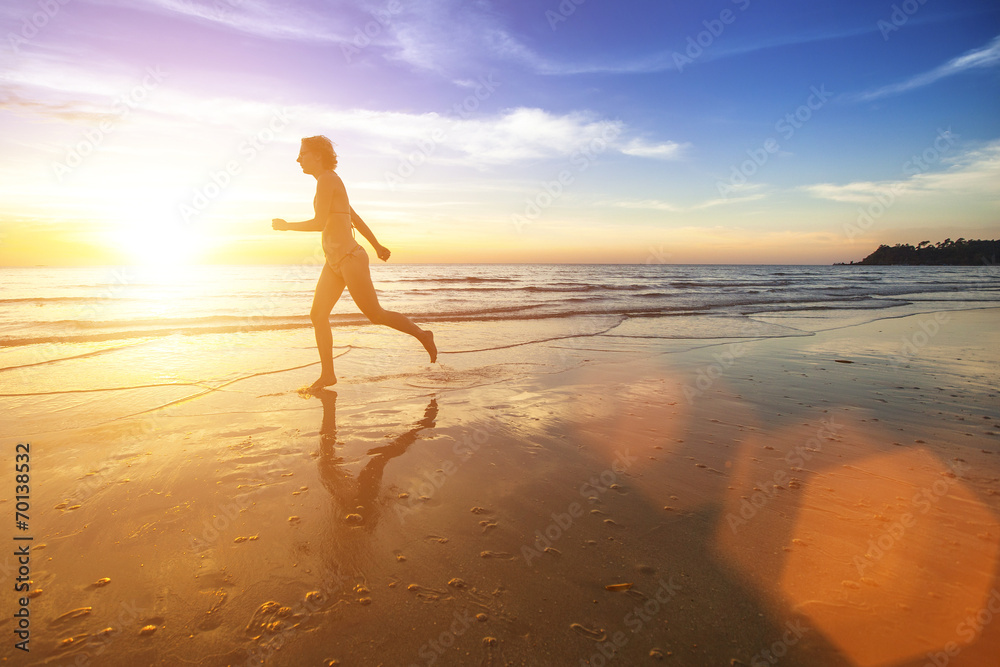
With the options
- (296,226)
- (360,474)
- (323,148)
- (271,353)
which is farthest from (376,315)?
(271,353)

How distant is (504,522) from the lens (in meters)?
2.42

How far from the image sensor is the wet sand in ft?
5.41

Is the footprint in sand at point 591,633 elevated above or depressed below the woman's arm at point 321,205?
below

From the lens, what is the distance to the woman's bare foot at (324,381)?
4.96 metres

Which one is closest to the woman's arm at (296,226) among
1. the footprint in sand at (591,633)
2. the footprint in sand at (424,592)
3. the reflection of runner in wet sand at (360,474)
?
the reflection of runner in wet sand at (360,474)

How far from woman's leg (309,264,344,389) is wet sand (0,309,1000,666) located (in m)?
0.48

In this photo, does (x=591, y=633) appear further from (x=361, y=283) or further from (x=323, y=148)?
(x=323, y=148)

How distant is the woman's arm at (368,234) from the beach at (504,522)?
160 cm

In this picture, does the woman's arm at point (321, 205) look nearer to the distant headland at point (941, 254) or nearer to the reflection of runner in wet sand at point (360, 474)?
the reflection of runner in wet sand at point (360, 474)

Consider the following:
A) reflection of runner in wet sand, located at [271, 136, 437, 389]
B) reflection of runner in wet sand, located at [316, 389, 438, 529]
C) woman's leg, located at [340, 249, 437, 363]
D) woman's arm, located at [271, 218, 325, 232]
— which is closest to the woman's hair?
reflection of runner in wet sand, located at [271, 136, 437, 389]

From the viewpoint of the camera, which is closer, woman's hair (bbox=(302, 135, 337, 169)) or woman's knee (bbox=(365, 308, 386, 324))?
woman's hair (bbox=(302, 135, 337, 169))

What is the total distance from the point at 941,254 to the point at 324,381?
126266mm

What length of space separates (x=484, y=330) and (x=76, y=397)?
708 centimetres

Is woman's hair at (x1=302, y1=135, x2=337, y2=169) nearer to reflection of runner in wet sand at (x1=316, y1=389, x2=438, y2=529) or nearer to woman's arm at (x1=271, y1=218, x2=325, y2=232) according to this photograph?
woman's arm at (x1=271, y1=218, x2=325, y2=232)
